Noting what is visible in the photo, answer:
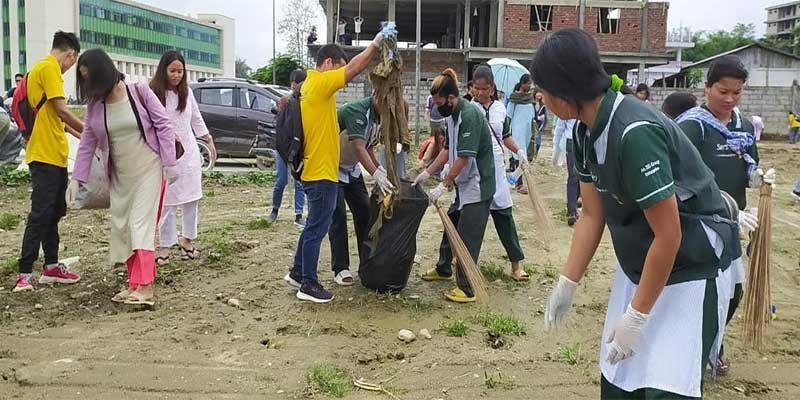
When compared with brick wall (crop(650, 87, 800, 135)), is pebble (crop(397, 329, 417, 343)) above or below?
below

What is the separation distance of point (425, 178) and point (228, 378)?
1.98 m

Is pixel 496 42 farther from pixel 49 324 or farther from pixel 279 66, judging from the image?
pixel 49 324

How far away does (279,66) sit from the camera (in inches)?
1543

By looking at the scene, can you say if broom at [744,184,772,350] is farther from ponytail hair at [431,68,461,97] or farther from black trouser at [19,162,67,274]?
black trouser at [19,162,67,274]

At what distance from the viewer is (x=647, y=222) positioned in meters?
1.91

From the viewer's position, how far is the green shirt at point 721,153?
333 cm

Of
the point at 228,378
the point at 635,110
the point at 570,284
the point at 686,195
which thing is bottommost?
the point at 228,378

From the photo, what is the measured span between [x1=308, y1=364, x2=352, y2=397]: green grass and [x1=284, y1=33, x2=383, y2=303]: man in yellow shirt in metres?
1.16

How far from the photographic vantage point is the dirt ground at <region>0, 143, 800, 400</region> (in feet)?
11.1

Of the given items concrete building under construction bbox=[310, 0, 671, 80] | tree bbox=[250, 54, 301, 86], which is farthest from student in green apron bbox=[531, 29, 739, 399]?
tree bbox=[250, 54, 301, 86]

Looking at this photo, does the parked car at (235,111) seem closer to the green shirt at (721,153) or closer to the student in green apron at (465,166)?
the student in green apron at (465,166)

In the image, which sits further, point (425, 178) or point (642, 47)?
point (642, 47)

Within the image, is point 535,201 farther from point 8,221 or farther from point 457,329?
point 8,221

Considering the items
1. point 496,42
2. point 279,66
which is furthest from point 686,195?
point 279,66
